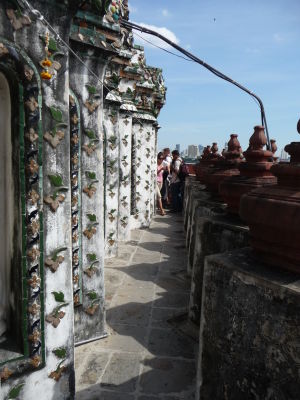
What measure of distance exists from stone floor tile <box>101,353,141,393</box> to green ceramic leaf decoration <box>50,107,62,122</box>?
81.3 inches

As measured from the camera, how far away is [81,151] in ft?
10.2

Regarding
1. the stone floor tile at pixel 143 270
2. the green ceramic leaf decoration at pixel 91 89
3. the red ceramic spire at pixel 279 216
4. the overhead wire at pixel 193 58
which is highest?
the overhead wire at pixel 193 58

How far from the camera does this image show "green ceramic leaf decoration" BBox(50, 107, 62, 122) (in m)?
2.16

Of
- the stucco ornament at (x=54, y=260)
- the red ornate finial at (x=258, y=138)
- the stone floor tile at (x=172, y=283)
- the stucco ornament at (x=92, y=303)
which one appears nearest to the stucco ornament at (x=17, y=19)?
the stucco ornament at (x=54, y=260)

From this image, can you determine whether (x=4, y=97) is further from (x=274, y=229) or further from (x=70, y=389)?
(x=70, y=389)

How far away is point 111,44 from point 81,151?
994 mm

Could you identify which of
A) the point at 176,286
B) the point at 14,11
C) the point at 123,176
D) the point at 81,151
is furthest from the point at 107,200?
the point at 14,11

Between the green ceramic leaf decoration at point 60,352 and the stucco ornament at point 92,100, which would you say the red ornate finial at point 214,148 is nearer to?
the stucco ornament at point 92,100

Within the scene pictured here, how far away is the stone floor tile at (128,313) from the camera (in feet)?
12.8

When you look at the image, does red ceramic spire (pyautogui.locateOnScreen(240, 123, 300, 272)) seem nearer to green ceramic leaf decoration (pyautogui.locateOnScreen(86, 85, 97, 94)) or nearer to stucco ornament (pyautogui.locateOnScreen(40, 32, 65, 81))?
stucco ornament (pyautogui.locateOnScreen(40, 32, 65, 81))

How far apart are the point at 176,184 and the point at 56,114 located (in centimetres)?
949

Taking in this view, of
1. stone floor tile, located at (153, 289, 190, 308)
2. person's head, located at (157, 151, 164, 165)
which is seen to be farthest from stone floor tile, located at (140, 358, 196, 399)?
person's head, located at (157, 151, 164, 165)

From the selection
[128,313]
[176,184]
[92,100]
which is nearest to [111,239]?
[128,313]

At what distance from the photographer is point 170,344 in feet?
11.3
